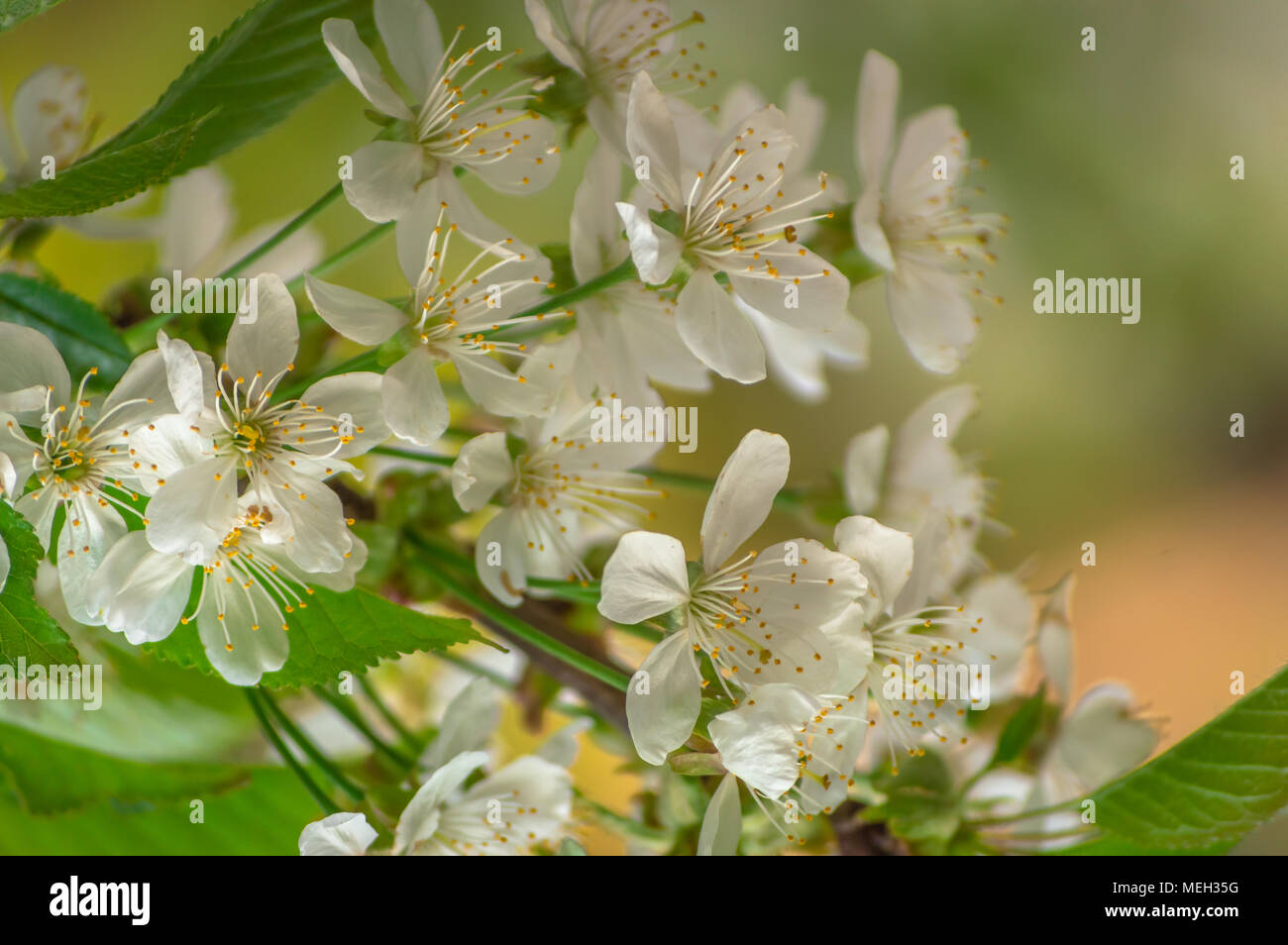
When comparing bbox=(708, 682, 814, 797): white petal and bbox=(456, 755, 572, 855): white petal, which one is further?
bbox=(456, 755, 572, 855): white petal

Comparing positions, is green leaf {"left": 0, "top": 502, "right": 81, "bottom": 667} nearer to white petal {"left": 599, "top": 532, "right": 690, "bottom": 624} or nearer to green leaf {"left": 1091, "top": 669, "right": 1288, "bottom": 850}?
white petal {"left": 599, "top": 532, "right": 690, "bottom": 624}

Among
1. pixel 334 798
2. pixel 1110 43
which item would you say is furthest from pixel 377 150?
pixel 1110 43

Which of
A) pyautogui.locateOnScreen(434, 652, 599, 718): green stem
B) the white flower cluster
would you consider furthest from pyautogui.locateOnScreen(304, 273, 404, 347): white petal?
pyautogui.locateOnScreen(434, 652, 599, 718): green stem

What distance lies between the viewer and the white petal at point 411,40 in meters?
0.46

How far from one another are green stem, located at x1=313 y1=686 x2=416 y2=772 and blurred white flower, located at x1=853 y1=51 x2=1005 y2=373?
349mm

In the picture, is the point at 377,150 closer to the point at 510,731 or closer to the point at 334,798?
the point at 334,798

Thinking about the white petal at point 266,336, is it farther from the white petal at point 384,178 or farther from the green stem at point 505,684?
the green stem at point 505,684

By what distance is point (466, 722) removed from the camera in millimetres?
503

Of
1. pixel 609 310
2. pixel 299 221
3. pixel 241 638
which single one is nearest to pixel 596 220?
pixel 609 310

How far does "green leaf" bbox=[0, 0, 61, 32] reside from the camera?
14.8 inches

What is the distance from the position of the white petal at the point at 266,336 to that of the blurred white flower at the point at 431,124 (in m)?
0.06

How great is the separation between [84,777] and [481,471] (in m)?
0.25
